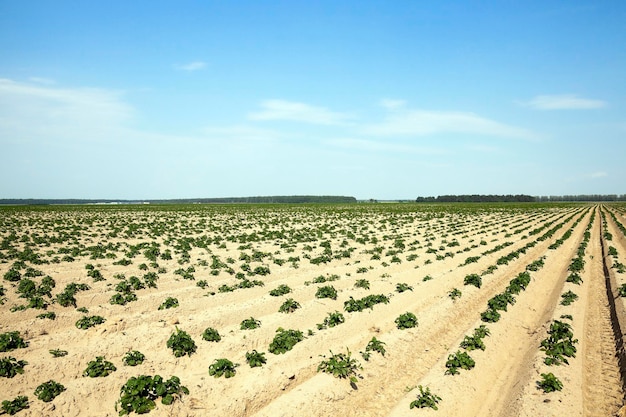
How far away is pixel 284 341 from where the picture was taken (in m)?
10.0

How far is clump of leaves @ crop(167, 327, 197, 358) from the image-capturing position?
31.1 feet

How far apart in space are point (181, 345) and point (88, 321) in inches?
147

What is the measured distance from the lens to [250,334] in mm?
10789

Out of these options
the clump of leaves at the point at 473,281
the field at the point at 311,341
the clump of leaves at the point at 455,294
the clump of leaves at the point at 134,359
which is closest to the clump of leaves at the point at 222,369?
the field at the point at 311,341

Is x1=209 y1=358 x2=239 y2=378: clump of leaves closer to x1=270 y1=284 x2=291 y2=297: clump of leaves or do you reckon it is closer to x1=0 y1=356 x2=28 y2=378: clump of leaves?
x1=0 y1=356 x2=28 y2=378: clump of leaves

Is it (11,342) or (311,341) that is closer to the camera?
(11,342)

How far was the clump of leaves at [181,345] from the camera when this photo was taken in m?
9.48

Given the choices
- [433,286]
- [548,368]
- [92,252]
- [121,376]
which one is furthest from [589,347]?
[92,252]

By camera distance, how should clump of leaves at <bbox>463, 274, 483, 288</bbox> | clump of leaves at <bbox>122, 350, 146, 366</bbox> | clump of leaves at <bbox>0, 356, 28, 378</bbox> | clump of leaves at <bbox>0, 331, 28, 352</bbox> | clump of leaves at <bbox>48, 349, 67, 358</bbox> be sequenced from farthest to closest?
clump of leaves at <bbox>463, 274, 483, 288</bbox>
clump of leaves at <bbox>0, 331, 28, 352</bbox>
clump of leaves at <bbox>48, 349, 67, 358</bbox>
clump of leaves at <bbox>122, 350, 146, 366</bbox>
clump of leaves at <bbox>0, 356, 28, 378</bbox>

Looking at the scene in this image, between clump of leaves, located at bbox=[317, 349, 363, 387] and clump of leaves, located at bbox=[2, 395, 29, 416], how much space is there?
5.90 m

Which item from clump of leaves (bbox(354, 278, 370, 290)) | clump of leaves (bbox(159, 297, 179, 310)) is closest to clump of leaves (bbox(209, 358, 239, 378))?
clump of leaves (bbox(159, 297, 179, 310))

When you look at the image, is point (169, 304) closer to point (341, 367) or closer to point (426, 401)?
point (341, 367)

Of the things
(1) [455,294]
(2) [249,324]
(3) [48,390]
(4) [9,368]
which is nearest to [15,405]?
(3) [48,390]

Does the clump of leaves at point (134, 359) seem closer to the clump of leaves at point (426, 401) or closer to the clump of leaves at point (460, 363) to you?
the clump of leaves at point (426, 401)
